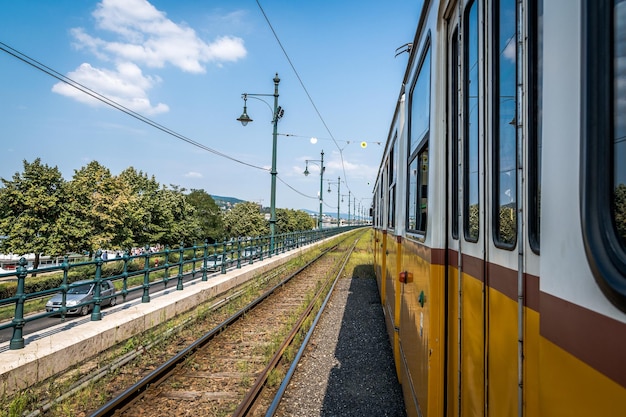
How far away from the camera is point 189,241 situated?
237 feet

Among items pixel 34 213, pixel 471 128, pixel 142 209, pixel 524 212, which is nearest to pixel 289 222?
pixel 142 209

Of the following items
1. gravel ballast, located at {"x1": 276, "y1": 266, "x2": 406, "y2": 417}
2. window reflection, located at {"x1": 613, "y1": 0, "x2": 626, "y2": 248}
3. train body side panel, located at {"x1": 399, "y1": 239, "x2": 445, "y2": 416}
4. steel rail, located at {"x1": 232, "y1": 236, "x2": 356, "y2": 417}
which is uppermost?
window reflection, located at {"x1": 613, "y1": 0, "x2": 626, "y2": 248}

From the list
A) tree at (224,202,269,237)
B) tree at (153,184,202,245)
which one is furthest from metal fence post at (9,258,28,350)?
tree at (224,202,269,237)

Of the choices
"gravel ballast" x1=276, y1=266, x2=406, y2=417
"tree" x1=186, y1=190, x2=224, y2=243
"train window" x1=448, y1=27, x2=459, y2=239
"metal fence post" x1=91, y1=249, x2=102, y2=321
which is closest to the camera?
"train window" x1=448, y1=27, x2=459, y2=239

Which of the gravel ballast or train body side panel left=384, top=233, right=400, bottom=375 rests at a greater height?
train body side panel left=384, top=233, right=400, bottom=375

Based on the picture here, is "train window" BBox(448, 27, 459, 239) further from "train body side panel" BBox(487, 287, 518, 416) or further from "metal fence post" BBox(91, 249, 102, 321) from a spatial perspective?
"metal fence post" BBox(91, 249, 102, 321)

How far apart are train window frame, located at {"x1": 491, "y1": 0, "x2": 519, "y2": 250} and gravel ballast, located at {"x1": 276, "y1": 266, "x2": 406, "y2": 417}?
374 cm

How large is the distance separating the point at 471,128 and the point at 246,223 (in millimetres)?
104108

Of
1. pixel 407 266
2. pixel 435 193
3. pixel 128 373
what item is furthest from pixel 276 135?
pixel 435 193

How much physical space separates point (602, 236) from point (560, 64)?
45 centimetres

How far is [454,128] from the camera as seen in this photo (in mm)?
2561

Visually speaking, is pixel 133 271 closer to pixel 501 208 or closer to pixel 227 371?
pixel 227 371

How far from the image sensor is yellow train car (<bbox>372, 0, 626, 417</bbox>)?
926 millimetres

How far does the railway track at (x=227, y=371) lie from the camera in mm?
4758
